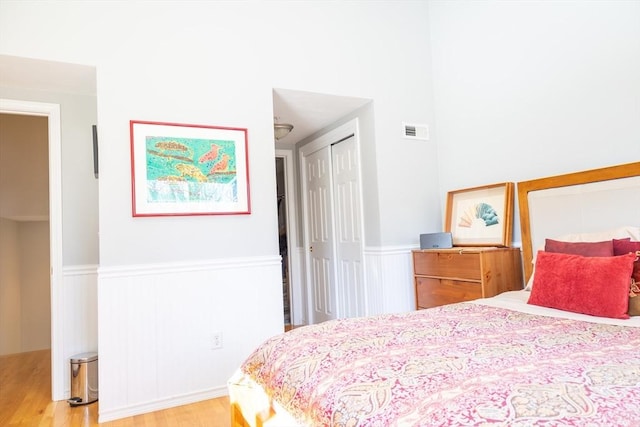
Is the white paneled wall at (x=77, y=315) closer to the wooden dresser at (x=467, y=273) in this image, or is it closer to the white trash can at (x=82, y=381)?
the white trash can at (x=82, y=381)

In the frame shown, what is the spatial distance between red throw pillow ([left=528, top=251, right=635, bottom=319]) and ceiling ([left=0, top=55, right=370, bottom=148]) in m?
1.97

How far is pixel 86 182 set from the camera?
2951mm

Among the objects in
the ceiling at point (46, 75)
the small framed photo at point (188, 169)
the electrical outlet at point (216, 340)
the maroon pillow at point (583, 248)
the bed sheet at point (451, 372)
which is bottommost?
the electrical outlet at point (216, 340)

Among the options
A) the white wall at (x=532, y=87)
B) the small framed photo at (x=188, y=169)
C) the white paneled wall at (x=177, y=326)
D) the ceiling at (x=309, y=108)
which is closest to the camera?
the white wall at (x=532, y=87)

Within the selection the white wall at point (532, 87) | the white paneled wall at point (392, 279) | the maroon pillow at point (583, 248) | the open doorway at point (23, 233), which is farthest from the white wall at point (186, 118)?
the open doorway at point (23, 233)

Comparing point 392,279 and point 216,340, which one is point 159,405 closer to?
point 216,340

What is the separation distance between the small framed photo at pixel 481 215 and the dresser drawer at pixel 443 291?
1.37 feet

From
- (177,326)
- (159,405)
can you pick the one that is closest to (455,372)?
(177,326)

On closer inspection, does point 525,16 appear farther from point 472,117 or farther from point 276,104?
point 276,104

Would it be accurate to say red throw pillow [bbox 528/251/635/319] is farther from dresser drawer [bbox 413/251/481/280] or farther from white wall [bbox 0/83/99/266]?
white wall [bbox 0/83/99/266]

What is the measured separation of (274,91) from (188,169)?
0.89 m

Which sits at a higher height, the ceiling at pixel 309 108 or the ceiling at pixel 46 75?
the ceiling at pixel 46 75

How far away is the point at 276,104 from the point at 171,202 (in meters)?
1.24

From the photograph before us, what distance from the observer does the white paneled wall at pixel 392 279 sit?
3.32 m
